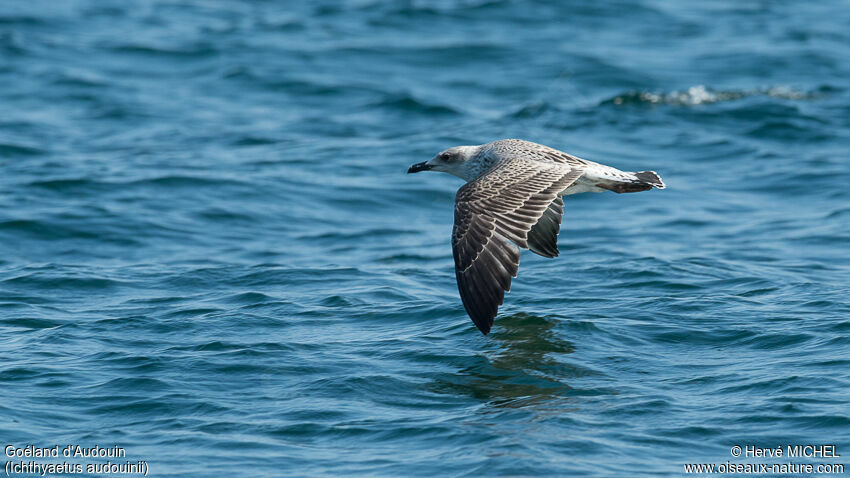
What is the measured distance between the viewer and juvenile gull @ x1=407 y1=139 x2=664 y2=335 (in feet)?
25.7

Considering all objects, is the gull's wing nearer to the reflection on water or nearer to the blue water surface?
the reflection on water

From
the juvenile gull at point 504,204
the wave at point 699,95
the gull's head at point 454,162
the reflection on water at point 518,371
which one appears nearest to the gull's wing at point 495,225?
the juvenile gull at point 504,204

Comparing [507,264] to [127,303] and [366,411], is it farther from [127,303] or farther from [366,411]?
[127,303]

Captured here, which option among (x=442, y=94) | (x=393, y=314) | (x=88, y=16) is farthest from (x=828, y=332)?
(x=88, y=16)

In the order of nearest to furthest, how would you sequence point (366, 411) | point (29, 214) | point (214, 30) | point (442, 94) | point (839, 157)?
point (366, 411) < point (29, 214) < point (839, 157) < point (442, 94) < point (214, 30)

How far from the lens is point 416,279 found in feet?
34.3

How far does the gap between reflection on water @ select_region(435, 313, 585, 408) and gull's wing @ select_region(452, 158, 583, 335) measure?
35cm

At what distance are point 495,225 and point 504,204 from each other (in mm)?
253

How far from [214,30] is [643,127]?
8553 millimetres
